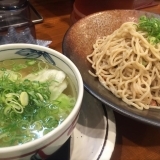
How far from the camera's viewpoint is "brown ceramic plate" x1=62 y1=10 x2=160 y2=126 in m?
0.98

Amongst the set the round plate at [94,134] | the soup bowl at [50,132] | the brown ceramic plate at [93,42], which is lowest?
the round plate at [94,134]

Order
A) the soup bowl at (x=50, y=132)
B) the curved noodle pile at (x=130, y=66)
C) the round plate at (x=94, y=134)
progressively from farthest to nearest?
the curved noodle pile at (x=130, y=66), the round plate at (x=94, y=134), the soup bowl at (x=50, y=132)

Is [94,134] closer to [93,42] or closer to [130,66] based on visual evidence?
[130,66]

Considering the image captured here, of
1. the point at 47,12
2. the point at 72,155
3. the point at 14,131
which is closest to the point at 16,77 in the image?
the point at 14,131

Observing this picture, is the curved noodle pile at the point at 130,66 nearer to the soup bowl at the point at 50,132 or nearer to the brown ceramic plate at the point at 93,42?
the brown ceramic plate at the point at 93,42

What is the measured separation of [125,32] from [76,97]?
2.23 feet

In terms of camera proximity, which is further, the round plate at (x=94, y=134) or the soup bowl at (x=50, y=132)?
the round plate at (x=94, y=134)

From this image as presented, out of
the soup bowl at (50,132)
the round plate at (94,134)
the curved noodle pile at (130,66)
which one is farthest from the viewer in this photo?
the curved noodle pile at (130,66)

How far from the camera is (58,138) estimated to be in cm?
67

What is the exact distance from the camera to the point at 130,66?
4.06 feet

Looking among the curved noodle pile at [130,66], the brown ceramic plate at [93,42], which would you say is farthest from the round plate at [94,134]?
the curved noodle pile at [130,66]

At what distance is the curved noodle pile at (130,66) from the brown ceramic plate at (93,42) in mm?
47

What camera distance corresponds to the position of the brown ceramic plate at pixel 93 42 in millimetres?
984

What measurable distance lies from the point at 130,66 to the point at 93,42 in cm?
27
